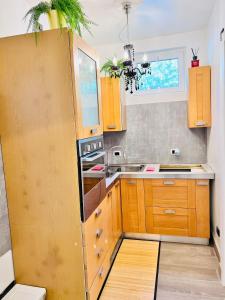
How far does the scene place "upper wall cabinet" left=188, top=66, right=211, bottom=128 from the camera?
2809 millimetres

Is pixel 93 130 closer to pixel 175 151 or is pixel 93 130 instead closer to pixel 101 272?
pixel 101 272

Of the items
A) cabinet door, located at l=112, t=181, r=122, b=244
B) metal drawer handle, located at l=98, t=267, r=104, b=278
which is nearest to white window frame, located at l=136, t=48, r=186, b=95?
cabinet door, located at l=112, t=181, r=122, b=244

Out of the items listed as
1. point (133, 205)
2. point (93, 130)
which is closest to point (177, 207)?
point (133, 205)

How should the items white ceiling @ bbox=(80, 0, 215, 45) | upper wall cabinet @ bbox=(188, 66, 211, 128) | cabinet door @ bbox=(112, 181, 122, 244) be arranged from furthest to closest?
upper wall cabinet @ bbox=(188, 66, 211, 128) < cabinet door @ bbox=(112, 181, 122, 244) < white ceiling @ bbox=(80, 0, 215, 45)

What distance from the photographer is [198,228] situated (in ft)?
8.95

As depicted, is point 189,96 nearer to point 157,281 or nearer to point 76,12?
point 76,12

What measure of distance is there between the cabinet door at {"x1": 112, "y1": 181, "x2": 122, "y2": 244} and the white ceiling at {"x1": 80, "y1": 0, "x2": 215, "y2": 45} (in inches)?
74.3

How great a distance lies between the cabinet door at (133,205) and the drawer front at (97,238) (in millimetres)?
578

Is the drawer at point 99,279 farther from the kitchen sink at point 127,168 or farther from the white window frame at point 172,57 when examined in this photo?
the white window frame at point 172,57

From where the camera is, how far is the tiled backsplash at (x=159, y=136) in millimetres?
3223

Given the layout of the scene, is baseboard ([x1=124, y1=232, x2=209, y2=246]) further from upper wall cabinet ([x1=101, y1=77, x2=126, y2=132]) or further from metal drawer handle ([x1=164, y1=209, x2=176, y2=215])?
upper wall cabinet ([x1=101, y1=77, x2=126, y2=132])

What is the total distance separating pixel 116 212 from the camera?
2.69 metres

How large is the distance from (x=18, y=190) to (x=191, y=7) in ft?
8.07

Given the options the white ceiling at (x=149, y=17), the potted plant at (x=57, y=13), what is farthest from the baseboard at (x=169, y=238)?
the white ceiling at (x=149, y=17)
